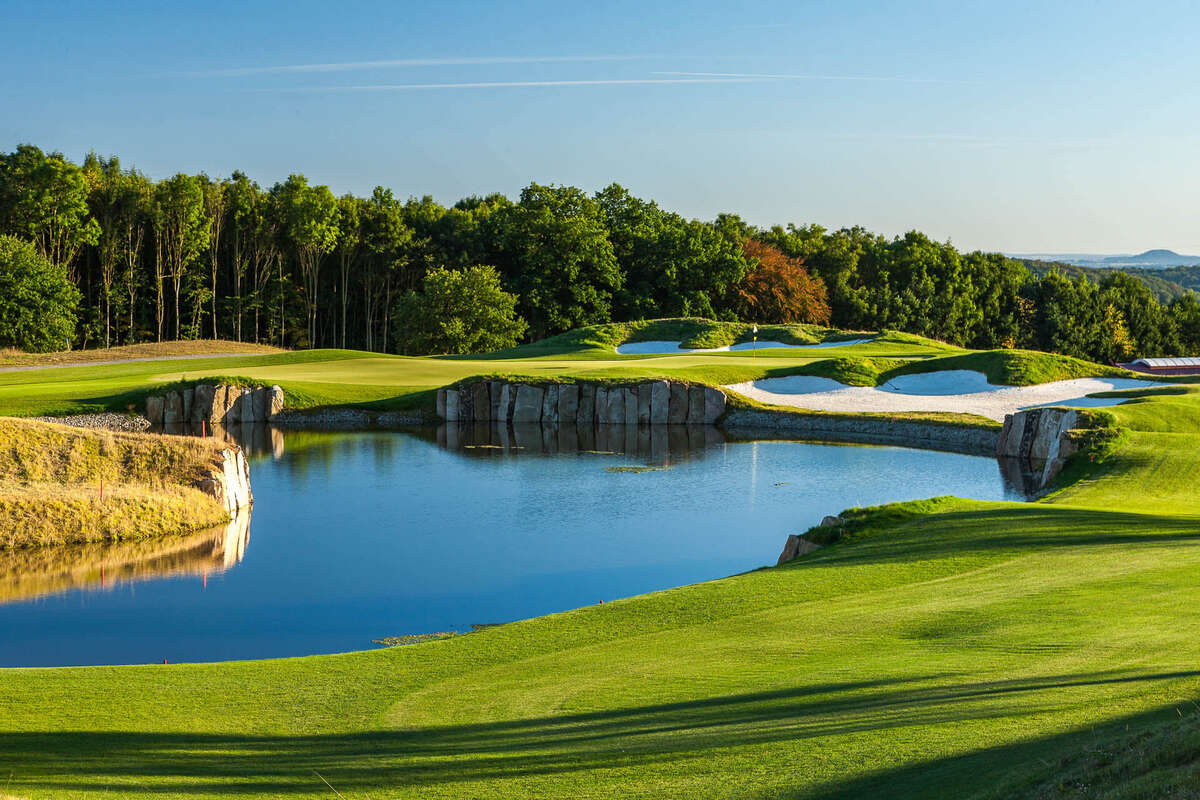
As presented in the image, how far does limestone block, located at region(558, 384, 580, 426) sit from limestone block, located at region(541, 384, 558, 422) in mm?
162

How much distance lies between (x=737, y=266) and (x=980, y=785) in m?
69.6

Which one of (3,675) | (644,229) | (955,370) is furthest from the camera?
(644,229)

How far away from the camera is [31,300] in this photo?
2259 inches

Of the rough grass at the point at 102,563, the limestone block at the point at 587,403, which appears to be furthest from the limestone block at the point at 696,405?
the rough grass at the point at 102,563

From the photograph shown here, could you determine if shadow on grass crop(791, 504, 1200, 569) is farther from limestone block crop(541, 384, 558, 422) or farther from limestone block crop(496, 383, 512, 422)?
limestone block crop(496, 383, 512, 422)

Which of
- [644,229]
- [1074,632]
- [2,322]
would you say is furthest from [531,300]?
[1074,632]

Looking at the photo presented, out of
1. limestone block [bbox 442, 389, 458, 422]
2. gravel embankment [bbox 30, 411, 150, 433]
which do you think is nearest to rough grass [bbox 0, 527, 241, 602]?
gravel embankment [bbox 30, 411, 150, 433]

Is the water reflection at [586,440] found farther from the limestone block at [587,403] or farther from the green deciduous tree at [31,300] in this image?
the green deciduous tree at [31,300]

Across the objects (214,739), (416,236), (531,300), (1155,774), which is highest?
(416,236)

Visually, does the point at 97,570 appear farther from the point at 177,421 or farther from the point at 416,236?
the point at 416,236

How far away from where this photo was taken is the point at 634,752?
7.11 metres

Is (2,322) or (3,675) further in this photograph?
(2,322)

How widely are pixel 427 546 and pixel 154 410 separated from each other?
23769 mm

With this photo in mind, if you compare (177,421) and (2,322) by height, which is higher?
(2,322)
